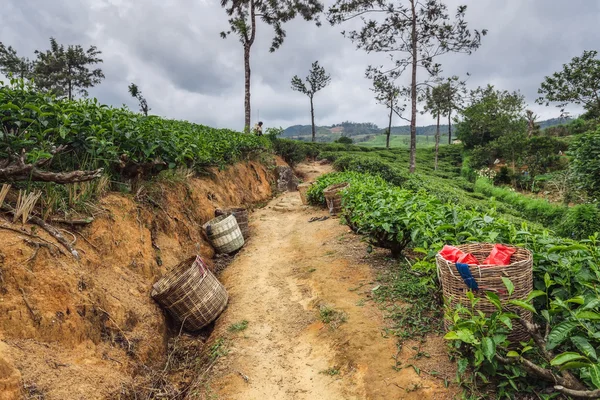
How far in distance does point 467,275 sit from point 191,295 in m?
2.91

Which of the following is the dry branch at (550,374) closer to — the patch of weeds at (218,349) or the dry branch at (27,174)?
the patch of weeds at (218,349)

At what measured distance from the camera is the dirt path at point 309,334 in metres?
2.79

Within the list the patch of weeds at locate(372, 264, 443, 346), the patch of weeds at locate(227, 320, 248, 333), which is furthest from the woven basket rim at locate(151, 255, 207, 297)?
the patch of weeds at locate(372, 264, 443, 346)

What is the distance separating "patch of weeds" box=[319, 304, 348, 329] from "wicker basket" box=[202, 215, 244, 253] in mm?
2907

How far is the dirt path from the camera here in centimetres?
279

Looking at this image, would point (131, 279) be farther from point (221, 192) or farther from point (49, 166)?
point (221, 192)

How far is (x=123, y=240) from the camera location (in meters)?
Result: 4.04

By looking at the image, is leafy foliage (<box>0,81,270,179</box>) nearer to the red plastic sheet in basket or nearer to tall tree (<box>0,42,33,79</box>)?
the red plastic sheet in basket

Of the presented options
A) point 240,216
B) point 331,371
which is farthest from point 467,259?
point 240,216

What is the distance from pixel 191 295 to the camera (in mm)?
3863

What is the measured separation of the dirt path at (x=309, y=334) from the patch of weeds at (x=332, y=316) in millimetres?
17

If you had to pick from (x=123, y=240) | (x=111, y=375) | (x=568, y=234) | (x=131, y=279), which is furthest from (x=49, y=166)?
(x=568, y=234)

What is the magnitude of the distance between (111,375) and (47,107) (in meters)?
3.01

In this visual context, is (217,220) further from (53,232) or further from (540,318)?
→ (540,318)
